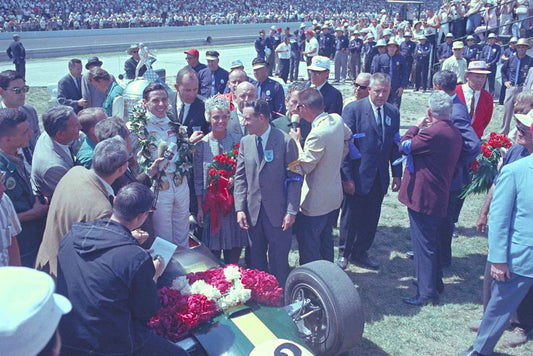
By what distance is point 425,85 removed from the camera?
17344mm

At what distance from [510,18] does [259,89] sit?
1500cm

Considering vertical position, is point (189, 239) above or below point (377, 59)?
below

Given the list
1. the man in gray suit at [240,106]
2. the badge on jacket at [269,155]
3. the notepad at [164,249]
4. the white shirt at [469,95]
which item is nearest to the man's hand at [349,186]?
the badge on jacket at [269,155]

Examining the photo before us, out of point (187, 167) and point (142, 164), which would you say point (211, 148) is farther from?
point (142, 164)

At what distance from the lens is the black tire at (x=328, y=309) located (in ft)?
11.8

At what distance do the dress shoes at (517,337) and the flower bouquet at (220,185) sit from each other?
9.77ft

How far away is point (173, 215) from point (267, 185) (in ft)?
3.60

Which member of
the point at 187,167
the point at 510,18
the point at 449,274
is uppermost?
the point at 510,18

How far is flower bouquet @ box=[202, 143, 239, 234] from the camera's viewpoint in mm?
4945

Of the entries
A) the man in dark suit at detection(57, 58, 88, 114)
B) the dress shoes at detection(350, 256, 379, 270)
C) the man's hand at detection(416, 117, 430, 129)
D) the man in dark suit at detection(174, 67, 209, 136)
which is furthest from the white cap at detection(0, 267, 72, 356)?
the man in dark suit at detection(57, 58, 88, 114)

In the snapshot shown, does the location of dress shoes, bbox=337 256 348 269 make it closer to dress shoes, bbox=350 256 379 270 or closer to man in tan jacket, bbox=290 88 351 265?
dress shoes, bbox=350 256 379 270

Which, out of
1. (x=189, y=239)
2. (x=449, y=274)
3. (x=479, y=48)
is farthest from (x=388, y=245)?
(x=479, y=48)

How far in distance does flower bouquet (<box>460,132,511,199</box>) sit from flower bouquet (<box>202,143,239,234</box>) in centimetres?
302

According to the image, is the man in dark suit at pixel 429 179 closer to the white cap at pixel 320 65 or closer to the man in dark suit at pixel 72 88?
the white cap at pixel 320 65
